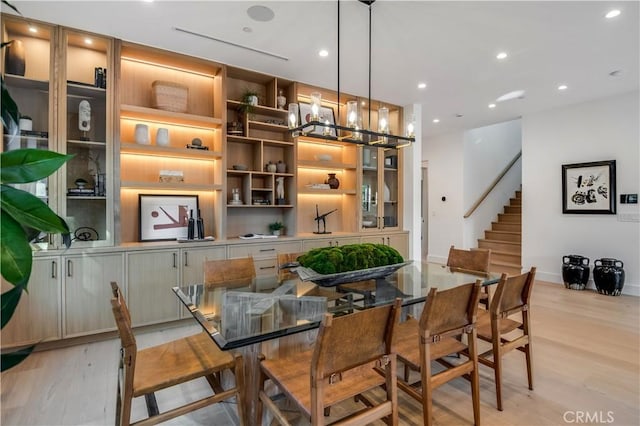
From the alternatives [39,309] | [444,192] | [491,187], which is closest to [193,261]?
[39,309]

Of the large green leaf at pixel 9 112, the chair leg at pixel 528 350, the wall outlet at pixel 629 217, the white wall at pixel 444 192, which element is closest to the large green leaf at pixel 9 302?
the large green leaf at pixel 9 112

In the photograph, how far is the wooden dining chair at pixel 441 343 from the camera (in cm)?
176

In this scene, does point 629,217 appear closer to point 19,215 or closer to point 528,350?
point 528,350

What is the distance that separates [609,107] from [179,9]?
604cm

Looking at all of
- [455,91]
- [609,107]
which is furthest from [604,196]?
[455,91]

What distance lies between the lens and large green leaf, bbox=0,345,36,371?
0.59 meters

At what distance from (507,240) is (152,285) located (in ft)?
22.3

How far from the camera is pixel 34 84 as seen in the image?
9.99ft

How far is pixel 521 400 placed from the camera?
2.22m

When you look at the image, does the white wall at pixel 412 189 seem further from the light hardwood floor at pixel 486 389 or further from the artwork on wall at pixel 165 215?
Answer: the artwork on wall at pixel 165 215

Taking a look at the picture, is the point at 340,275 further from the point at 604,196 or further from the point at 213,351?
the point at 604,196

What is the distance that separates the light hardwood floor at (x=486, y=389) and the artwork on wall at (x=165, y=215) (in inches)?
42.0

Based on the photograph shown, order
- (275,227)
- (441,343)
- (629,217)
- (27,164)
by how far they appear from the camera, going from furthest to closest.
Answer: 1. (629,217)
2. (275,227)
3. (441,343)
4. (27,164)

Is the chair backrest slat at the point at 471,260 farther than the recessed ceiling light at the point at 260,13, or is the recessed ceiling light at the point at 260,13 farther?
the chair backrest slat at the point at 471,260
